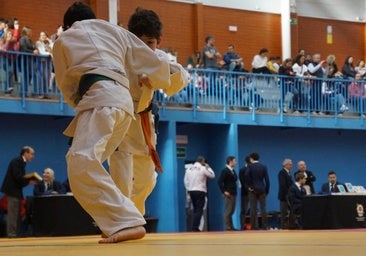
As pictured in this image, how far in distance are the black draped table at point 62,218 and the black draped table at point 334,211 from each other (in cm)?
486

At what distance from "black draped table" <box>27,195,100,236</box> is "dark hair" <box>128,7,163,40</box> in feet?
29.4

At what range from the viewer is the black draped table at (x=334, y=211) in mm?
17516

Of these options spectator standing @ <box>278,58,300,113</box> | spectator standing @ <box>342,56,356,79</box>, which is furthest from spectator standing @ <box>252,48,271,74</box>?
spectator standing @ <box>342,56,356,79</box>

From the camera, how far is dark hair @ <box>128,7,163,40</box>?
22.5 feet

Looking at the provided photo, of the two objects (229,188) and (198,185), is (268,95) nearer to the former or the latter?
(229,188)

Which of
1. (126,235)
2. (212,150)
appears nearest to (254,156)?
(212,150)

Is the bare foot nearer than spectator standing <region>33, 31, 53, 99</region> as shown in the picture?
Yes

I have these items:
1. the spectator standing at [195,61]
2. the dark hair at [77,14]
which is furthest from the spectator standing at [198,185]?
the dark hair at [77,14]

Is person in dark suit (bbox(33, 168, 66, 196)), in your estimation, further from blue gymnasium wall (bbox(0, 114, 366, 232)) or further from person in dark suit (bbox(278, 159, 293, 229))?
person in dark suit (bbox(278, 159, 293, 229))

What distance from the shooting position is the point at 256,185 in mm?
20078

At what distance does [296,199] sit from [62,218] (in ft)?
20.4

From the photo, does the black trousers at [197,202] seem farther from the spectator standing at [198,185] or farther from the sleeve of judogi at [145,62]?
the sleeve of judogi at [145,62]

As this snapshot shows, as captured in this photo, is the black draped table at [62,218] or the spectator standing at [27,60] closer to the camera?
the black draped table at [62,218]

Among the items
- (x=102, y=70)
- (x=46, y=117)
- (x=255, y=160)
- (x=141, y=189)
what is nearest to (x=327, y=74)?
(x=255, y=160)
